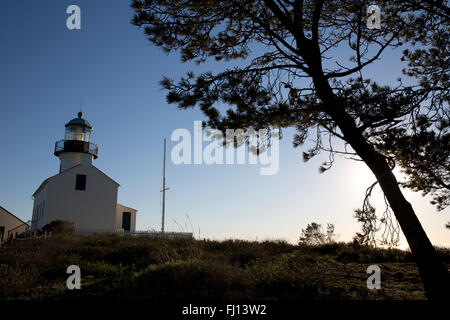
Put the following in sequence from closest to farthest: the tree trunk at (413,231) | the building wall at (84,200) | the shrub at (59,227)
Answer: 1. the tree trunk at (413,231)
2. the shrub at (59,227)
3. the building wall at (84,200)

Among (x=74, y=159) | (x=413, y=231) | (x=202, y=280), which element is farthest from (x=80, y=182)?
(x=413, y=231)

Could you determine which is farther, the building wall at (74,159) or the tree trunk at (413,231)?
the building wall at (74,159)

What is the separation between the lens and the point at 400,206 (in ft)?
19.3

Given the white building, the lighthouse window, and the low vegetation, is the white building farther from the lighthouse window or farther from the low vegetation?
the low vegetation

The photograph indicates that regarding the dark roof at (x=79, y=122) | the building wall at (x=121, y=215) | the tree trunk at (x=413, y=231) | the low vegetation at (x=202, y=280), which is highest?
the dark roof at (x=79, y=122)

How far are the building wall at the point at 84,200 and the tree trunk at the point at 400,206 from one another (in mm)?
21991

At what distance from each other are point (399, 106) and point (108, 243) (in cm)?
958

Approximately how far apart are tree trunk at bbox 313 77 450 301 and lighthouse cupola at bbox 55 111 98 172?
80.6 feet

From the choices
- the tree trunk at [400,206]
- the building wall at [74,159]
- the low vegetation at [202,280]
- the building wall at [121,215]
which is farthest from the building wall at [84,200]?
the tree trunk at [400,206]

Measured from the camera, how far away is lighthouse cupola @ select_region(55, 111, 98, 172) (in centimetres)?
2784

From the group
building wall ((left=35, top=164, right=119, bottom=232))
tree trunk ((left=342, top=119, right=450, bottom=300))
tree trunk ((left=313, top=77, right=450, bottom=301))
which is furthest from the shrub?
tree trunk ((left=342, top=119, right=450, bottom=300))

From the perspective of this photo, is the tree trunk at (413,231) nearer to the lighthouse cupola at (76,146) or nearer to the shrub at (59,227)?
the shrub at (59,227)

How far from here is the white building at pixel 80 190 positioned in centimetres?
2550
